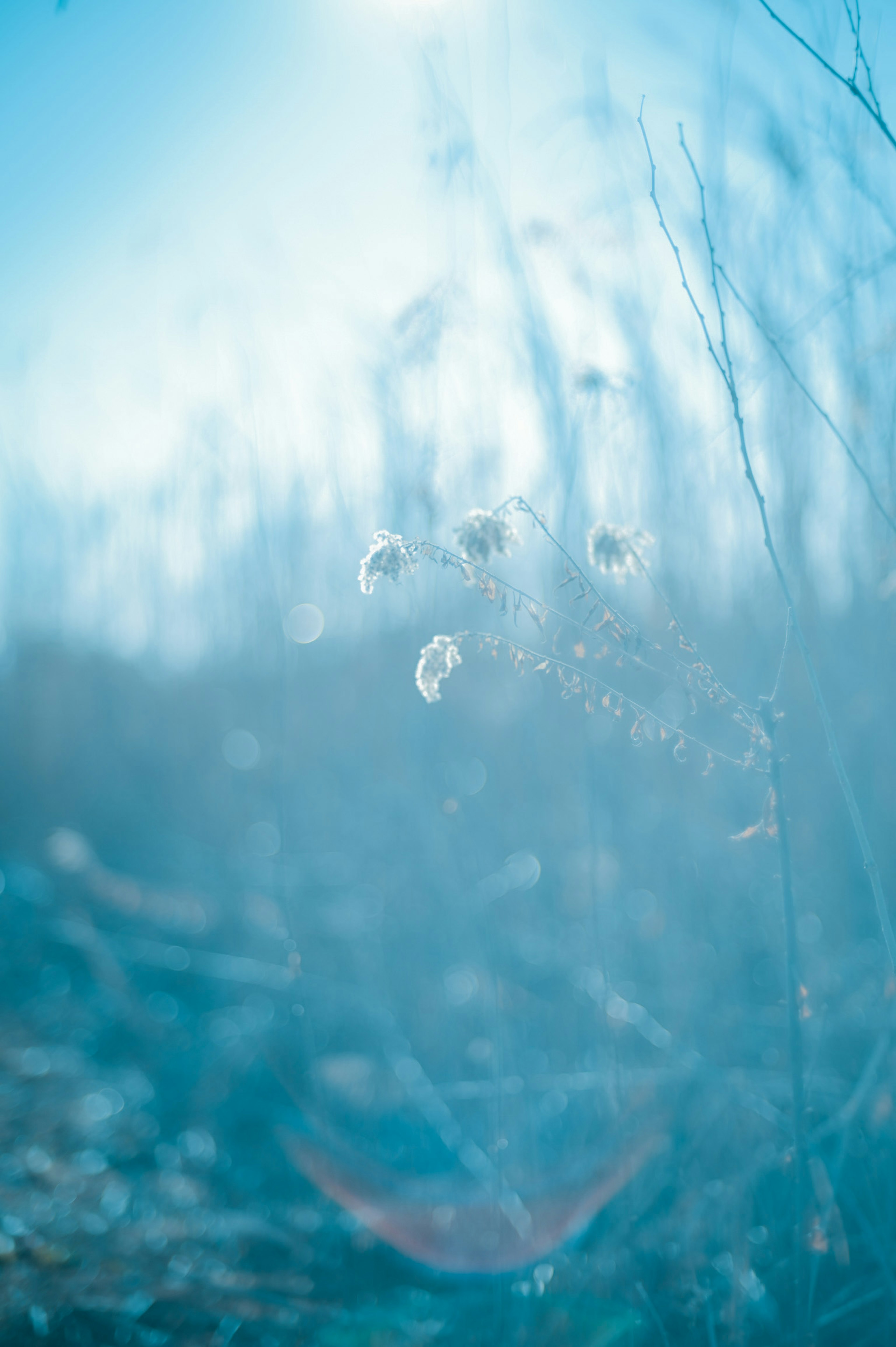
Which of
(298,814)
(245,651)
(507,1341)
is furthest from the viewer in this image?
(245,651)

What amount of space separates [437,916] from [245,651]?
115 inches

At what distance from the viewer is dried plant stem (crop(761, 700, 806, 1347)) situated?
96 cm

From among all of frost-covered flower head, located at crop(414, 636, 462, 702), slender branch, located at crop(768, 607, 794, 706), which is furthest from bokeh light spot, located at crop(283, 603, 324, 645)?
slender branch, located at crop(768, 607, 794, 706)

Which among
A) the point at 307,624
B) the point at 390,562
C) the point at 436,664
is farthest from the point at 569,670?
the point at 307,624

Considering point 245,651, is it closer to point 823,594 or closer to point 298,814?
point 298,814

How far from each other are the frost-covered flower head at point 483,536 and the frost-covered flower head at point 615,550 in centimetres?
12

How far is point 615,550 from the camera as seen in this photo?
105cm

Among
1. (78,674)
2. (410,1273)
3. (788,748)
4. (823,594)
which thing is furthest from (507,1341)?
(78,674)

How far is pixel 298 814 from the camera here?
13.8 ft

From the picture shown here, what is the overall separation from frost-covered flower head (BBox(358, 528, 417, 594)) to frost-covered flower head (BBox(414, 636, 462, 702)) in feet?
0.33

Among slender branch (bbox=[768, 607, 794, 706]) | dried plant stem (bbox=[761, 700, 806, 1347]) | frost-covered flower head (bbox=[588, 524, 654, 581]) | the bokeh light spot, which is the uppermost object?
the bokeh light spot

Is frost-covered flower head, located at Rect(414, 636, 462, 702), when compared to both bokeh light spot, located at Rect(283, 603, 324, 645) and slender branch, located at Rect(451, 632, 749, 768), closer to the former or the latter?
slender branch, located at Rect(451, 632, 749, 768)

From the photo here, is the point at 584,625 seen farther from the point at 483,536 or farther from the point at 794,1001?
the point at 794,1001

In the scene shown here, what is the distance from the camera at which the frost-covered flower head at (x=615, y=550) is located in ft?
3.42
